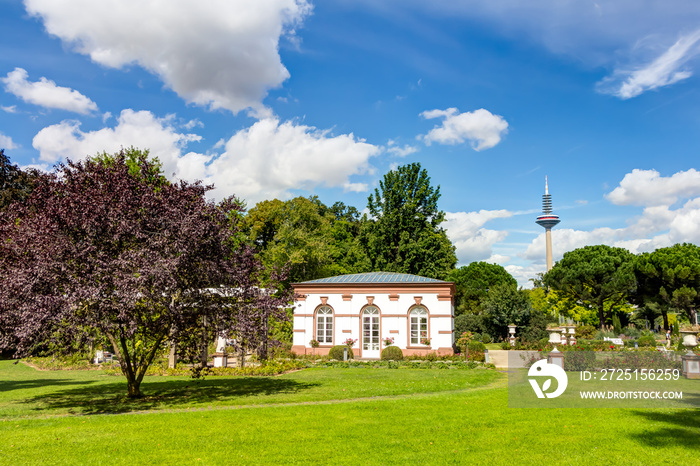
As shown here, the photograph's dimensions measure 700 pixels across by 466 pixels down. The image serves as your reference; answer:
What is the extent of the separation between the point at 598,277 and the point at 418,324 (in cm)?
3317

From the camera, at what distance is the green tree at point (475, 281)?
5891 cm

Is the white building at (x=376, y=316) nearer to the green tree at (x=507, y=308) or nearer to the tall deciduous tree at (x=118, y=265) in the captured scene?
the green tree at (x=507, y=308)

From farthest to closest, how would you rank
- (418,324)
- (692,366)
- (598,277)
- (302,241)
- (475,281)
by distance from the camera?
1. (475,281)
2. (598,277)
3. (302,241)
4. (418,324)
5. (692,366)

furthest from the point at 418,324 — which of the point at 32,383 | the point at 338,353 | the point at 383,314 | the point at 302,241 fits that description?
the point at 32,383

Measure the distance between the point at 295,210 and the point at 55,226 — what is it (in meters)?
36.1

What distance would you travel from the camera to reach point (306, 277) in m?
45.0

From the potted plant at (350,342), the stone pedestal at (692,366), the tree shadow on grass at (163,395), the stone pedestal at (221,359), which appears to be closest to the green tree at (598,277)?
the potted plant at (350,342)

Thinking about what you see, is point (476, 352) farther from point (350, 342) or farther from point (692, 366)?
point (692, 366)

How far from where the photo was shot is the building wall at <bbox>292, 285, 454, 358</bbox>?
29141 millimetres

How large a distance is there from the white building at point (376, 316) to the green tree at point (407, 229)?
507 inches

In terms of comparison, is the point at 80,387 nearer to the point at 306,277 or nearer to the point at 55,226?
the point at 55,226

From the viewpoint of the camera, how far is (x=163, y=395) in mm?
14117

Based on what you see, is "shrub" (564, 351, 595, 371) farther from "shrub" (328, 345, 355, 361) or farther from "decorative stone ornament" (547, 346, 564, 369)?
"shrub" (328, 345, 355, 361)

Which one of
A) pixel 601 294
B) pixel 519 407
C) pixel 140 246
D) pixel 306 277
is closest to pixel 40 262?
pixel 140 246
